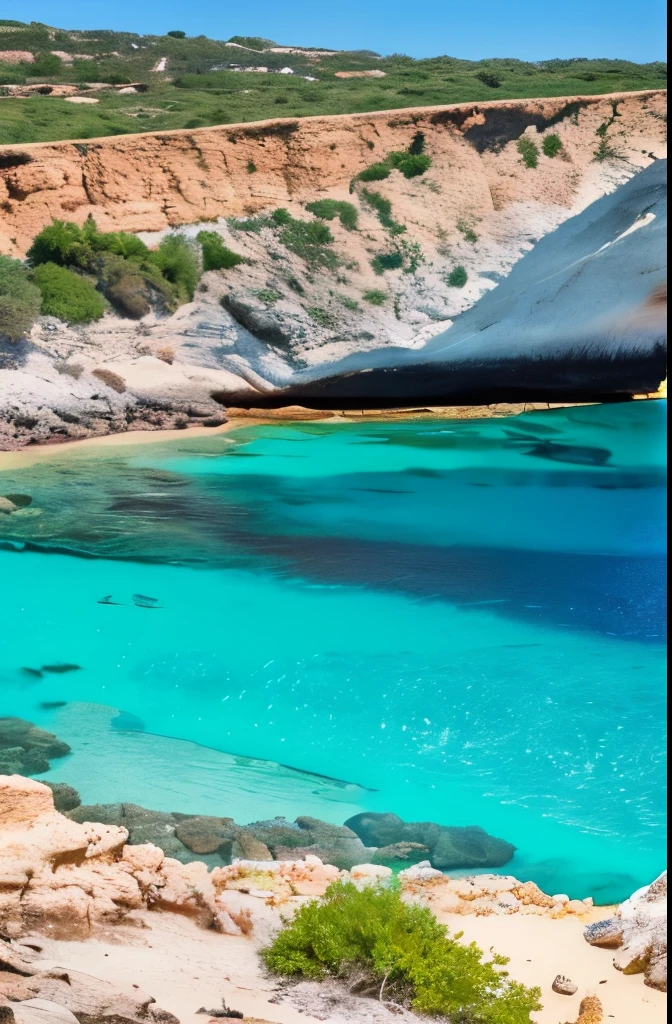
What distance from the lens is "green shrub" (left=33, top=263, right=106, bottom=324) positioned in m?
14.2

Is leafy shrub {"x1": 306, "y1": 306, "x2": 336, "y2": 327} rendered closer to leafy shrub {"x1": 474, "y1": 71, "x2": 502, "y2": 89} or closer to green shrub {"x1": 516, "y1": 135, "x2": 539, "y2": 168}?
green shrub {"x1": 516, "y1": 135, "x2": 539, "y2": 168}

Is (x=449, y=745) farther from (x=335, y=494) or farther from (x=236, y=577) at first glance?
(x=335, y=494)

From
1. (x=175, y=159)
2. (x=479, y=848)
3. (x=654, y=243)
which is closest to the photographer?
(x=479, y=848)

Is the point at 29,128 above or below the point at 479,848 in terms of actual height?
above

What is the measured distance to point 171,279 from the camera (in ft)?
50.3

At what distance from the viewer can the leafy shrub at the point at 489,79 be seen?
17359 millimetres

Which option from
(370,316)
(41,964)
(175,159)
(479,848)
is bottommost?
(479,848)

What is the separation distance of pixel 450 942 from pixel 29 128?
48.1ft

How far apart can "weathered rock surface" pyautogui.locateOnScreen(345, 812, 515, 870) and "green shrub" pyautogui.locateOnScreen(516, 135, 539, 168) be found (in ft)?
45.4

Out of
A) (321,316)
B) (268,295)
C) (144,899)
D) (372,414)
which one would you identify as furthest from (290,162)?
(144,899)

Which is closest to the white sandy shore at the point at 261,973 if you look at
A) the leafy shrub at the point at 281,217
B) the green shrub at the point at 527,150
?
the leafy shrub at the point at 281,217

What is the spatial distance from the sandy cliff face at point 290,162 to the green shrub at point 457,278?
0.98 metres

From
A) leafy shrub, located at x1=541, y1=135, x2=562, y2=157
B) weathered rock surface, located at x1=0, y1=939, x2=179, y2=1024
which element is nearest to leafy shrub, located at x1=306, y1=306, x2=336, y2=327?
leafy shrub, located at x1=541, y1=135, x2=562, y2=157

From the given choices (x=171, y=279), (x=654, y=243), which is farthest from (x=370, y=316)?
(x=654, y=243)
